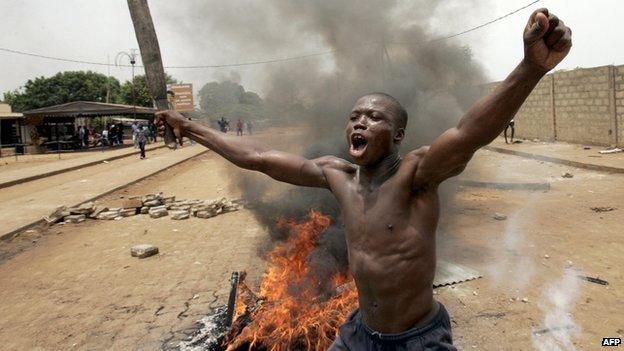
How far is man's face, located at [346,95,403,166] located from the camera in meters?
1.96

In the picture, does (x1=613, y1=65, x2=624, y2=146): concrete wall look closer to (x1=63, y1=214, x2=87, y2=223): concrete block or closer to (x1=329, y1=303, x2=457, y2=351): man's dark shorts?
(x1=63, y1=214, x2=87, y2=223): concrete block

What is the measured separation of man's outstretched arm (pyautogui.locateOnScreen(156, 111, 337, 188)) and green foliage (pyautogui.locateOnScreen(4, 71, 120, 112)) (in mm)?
57240

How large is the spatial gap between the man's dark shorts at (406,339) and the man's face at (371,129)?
76cm

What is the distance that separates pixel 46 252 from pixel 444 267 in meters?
6.13

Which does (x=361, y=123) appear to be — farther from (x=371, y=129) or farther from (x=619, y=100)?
(x=619, y=100)

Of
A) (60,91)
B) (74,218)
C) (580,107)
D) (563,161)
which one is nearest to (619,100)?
(580,107)

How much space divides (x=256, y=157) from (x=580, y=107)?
1853 centimetres

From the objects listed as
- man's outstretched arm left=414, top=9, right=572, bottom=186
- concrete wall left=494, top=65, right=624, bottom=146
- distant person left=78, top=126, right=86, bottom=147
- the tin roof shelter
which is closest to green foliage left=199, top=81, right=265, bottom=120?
the tin roof shelter

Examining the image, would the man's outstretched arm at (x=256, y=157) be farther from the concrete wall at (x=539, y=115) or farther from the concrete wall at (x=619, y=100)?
the concrete wall at (x=539, y=115)

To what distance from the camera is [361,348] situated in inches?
82.5

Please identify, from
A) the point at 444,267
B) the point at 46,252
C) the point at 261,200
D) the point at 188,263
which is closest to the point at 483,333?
the point at 444,267

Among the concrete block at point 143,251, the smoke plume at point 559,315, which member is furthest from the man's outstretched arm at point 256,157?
the concrete block at point 143,251

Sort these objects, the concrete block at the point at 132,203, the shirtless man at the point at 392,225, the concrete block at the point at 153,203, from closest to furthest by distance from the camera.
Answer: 1. the shirtless man at the point at 392,225
2. the concrete block at the point at 132,203
3. the concrete block at the point at 153,203

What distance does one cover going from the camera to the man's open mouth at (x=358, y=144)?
76.8 inches
